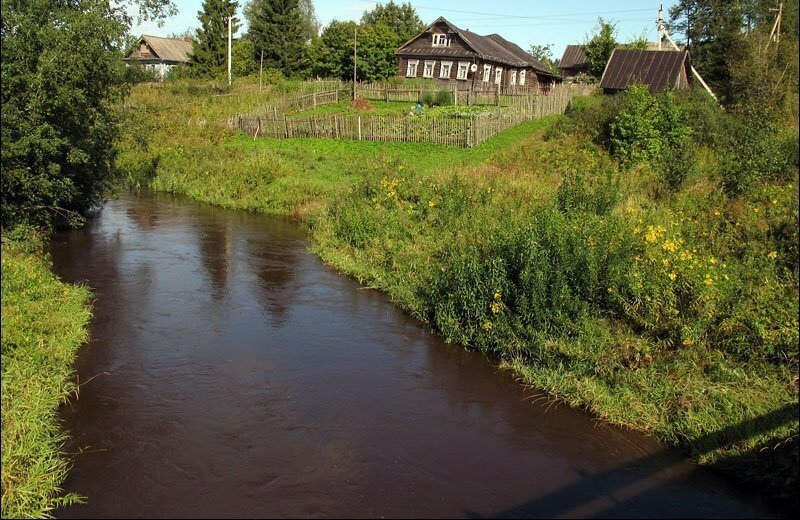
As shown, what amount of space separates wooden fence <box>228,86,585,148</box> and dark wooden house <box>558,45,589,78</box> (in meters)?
30.6

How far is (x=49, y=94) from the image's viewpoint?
608 inches

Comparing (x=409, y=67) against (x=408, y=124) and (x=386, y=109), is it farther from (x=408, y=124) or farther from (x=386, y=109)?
(x=408, y=124)

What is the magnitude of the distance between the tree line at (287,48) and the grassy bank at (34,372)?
39942mm

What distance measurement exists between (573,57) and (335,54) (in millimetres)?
26387

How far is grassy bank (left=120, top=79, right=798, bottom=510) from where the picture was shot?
905cm

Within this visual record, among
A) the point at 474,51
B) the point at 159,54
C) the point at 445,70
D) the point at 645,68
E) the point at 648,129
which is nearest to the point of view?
the point at 648,129

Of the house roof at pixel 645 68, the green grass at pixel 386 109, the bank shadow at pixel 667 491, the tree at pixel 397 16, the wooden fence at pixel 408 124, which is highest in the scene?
the tree at pixel 397 16

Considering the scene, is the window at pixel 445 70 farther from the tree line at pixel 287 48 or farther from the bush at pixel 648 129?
the bush at pixel 648 129

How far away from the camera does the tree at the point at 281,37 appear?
5538 centimetres

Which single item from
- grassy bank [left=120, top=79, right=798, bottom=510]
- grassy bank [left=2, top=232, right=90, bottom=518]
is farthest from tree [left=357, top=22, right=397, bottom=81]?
grassy bank [left=2, top=232, right=90, bottom=518]

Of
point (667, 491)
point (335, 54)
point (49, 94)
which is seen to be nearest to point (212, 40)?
point (335, 54)

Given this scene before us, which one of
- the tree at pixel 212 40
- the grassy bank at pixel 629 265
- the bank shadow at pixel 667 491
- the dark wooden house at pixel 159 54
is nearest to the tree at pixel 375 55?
the tree at pixel 212 40

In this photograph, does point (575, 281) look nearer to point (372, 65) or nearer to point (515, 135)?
point (515, 135)

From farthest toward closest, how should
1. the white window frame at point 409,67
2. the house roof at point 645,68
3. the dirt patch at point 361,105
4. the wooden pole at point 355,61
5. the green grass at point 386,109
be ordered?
the white window frame at point 409,67
the wooden pole at point 355,61
the dirt patch at point 361,105
the green grass at point 386,109
the house roof at point 645,68
